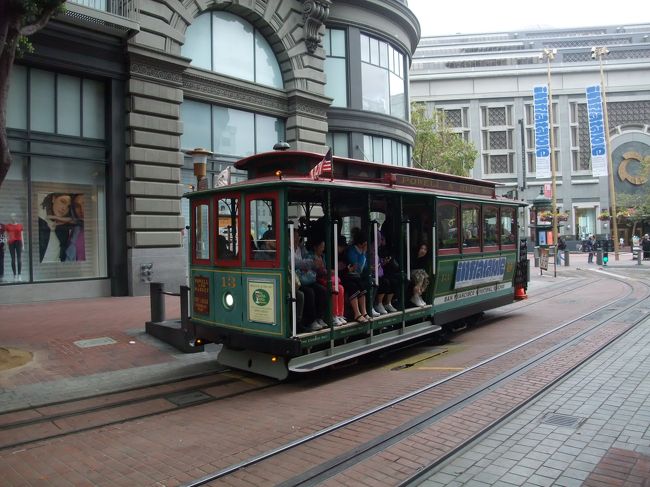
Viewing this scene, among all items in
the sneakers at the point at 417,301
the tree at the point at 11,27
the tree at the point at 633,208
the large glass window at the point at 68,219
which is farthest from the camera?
the tree at the point at 633,208

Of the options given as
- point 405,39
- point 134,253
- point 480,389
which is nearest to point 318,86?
point 405,39

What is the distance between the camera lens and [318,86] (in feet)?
69.1

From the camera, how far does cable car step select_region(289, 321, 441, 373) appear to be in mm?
7121

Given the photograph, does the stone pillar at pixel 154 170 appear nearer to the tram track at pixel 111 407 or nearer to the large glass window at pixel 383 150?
the tram track at pixel 111 407

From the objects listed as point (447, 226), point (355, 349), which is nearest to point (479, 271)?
point (447, 226)

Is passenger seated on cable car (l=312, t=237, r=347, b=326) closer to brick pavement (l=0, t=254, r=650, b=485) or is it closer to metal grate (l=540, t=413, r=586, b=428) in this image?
brick pavement (l=0, t=254, r=650, b=485)

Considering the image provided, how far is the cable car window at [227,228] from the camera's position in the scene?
7523 mm

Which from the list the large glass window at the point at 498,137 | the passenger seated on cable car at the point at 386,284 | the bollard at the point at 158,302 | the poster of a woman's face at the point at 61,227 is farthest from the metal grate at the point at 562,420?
the large glass window at the point at 498,137

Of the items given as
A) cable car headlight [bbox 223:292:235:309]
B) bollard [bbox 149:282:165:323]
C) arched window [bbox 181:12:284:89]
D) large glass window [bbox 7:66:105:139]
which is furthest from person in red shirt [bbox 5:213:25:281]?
cable car headlight [bbox 223:292:235:309]

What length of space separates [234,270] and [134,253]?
860 centimetres

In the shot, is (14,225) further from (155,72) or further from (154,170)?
(155,72)

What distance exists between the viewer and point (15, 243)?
1369 centimetres

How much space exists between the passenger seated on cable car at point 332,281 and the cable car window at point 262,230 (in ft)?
2.62

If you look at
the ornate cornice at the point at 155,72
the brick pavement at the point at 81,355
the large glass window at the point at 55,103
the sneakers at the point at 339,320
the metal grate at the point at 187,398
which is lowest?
the metal grate at the point at 187,398
